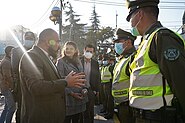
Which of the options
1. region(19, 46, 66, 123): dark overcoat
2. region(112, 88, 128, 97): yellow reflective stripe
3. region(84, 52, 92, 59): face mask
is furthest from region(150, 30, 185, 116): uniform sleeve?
region(84, 52, 92, 59): face mask

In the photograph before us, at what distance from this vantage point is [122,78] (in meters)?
4.08

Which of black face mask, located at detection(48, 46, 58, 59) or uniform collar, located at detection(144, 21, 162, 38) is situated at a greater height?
uniform collar, located at detection(144, 21, 162, 38)

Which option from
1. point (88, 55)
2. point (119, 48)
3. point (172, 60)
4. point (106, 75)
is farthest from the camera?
point (106, 75)

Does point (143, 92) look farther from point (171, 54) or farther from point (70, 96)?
point (70, 96)

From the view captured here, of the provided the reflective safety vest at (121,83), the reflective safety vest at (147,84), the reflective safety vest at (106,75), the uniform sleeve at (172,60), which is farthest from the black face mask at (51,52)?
the reflective safety vest at (106,75)

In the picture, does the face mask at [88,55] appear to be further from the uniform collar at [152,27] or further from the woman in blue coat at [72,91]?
the uniform collar at [152,27]

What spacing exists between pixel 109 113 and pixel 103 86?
1713mm

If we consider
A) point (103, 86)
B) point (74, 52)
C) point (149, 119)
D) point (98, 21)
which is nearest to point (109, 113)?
point (103, 86)

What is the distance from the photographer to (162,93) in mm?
2211

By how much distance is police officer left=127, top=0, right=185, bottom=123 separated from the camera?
2049 mm

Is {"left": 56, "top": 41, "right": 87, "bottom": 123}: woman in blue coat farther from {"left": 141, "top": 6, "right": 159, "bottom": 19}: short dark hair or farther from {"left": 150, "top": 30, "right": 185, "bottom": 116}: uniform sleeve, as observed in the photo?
{"left": 150, "top": 30, "right": 185, "bottom": 116}: uniform sleeve

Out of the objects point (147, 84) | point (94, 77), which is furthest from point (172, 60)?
point (94, 77)

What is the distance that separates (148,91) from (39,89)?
138cm

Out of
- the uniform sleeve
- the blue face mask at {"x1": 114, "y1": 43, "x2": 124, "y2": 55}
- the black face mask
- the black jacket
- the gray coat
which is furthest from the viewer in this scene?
the black jacket
